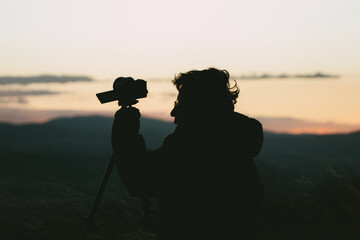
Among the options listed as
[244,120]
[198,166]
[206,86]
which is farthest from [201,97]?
[198,166]

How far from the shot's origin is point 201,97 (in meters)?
2.70

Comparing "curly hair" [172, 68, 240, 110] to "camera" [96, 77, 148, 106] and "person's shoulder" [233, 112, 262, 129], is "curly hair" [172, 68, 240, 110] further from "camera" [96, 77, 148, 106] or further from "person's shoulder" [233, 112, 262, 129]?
"camera" [96, 77, 148, 106]

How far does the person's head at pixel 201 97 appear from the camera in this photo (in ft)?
8.82

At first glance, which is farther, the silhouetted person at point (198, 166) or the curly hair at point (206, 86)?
the curly hair at point (206, 86)

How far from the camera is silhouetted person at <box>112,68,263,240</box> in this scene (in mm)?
2562

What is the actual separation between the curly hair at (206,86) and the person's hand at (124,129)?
0.33 meters

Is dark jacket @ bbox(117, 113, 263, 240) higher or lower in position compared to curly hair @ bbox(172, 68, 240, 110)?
lower

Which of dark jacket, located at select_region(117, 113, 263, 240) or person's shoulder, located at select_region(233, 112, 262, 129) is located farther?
person's shoulder, located at select_region(233, 112, 262, 129)

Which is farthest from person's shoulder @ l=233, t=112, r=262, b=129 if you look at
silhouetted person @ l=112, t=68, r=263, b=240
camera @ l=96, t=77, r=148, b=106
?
camera @ l=96, t=77, r=148, b=106

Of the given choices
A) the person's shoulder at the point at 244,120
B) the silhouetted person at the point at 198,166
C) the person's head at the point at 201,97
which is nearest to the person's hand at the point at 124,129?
the silhouetted person at the point at 198,166

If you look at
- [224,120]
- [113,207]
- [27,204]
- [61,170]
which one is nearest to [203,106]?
[224,120]

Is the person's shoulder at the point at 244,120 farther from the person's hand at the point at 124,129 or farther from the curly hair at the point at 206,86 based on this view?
the person's hand at the point at 124,129

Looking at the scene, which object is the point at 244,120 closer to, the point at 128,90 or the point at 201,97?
the point at 201,97

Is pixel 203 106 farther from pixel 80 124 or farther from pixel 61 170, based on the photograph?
pixel 80 124
